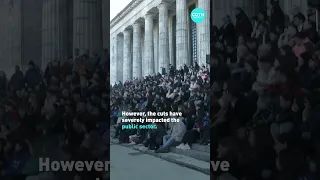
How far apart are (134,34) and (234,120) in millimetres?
1765

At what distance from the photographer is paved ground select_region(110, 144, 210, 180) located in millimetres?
4918

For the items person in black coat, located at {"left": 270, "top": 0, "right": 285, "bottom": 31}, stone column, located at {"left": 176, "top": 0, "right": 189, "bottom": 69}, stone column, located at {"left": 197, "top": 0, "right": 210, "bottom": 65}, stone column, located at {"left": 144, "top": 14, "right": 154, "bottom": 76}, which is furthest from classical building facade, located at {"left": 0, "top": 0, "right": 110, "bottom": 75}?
person in black coat, located at {"left": 270, "top": 0, "right": 285, "bottom": 31}

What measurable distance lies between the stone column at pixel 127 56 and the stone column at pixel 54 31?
77cm

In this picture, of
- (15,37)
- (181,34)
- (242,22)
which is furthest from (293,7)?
(15,37)

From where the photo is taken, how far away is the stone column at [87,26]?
505 cm

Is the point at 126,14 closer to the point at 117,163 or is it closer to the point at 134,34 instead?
the point at 134,34

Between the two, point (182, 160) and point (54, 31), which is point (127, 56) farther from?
point (182, 160)

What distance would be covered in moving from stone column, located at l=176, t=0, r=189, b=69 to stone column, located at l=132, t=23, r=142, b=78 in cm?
54

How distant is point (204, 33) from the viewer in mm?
5039

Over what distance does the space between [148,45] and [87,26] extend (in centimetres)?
87

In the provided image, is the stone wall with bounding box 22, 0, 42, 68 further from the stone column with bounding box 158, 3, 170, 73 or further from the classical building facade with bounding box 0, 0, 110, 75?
the stone column with bounding box 158, 3, 170, 73

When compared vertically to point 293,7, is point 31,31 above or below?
below

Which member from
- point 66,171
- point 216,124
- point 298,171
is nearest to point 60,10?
point 66,171

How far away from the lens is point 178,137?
501 cm
